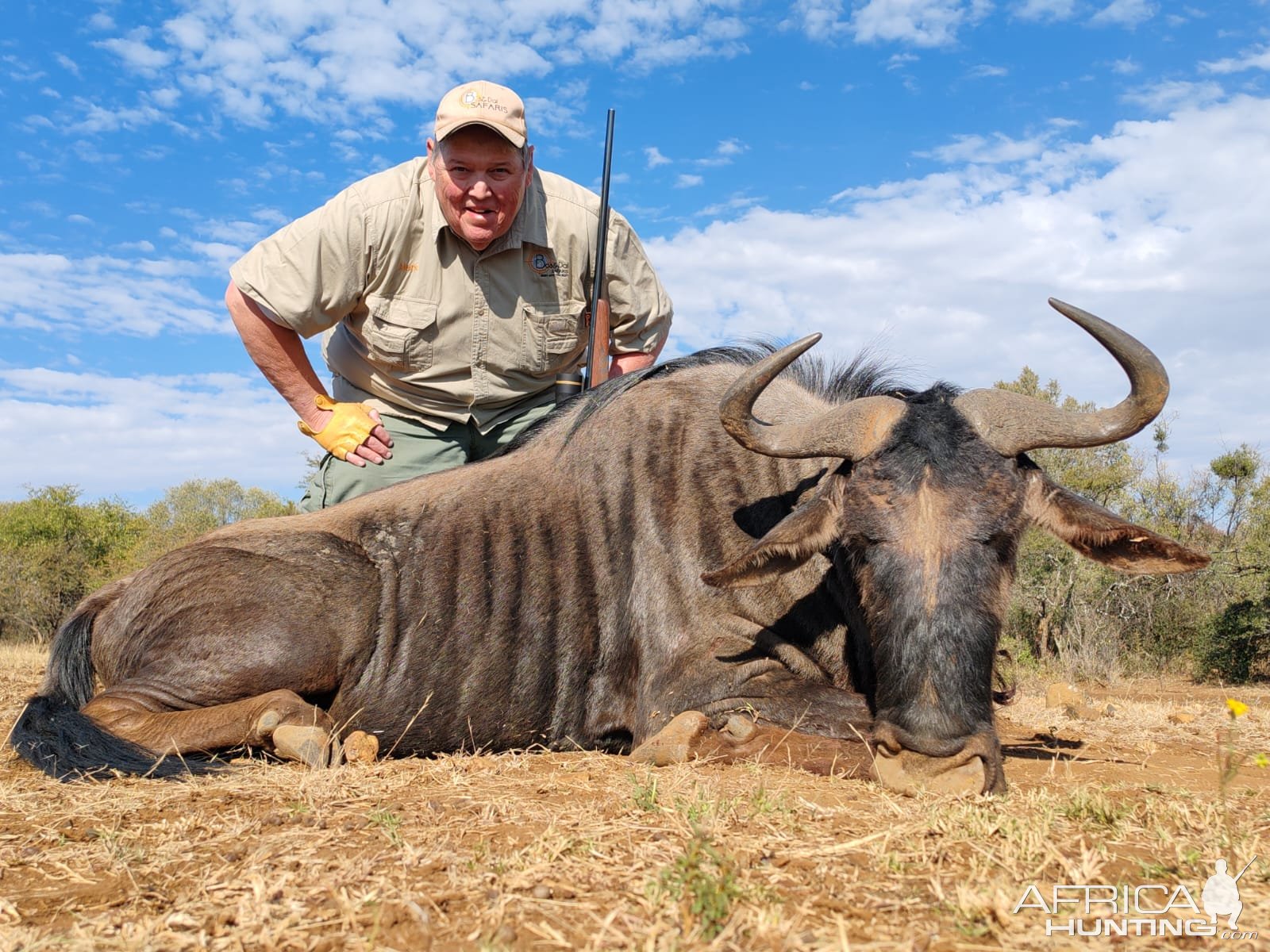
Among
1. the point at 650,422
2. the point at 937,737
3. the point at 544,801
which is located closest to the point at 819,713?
the point at 937,737

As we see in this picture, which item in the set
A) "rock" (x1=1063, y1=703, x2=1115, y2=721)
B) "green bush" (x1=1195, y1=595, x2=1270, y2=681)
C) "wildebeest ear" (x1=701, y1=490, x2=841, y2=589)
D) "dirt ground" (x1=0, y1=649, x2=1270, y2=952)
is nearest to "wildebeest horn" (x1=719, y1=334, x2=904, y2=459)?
"wildebeest ear" (x1=701, y1=490, x2=841, y2=589)

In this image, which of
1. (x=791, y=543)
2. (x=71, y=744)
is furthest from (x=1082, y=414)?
(x=71, y=744)

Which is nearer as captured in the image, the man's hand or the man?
→ the man

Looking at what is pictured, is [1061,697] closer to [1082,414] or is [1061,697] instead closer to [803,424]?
[1082,414]

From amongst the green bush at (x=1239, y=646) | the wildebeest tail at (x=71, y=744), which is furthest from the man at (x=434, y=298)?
the green bush at (x=1239, y=646)

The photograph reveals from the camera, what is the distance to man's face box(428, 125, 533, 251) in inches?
220

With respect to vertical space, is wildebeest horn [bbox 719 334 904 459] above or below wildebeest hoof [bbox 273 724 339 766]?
above

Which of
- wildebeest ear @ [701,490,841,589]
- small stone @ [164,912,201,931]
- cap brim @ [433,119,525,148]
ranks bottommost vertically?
small stone @ [164,912,201,931]

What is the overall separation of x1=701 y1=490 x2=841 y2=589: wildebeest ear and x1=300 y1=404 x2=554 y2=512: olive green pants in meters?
2.01

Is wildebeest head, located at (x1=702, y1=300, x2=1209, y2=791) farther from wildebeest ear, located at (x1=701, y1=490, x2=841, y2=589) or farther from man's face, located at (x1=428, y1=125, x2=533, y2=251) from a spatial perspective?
man's face, located at (x1=428, y1=125, x2=533, y2=251)

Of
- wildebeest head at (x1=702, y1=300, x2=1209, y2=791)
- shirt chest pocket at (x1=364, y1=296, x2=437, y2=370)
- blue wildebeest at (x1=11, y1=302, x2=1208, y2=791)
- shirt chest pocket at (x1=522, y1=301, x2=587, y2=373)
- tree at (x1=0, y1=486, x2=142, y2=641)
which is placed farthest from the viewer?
tree at (x1=0, y1=486, x2=142, y2=641)

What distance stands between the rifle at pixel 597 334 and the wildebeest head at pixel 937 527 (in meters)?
2.10

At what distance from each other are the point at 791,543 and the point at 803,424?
1.74 ft

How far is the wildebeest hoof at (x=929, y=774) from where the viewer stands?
3.19m
